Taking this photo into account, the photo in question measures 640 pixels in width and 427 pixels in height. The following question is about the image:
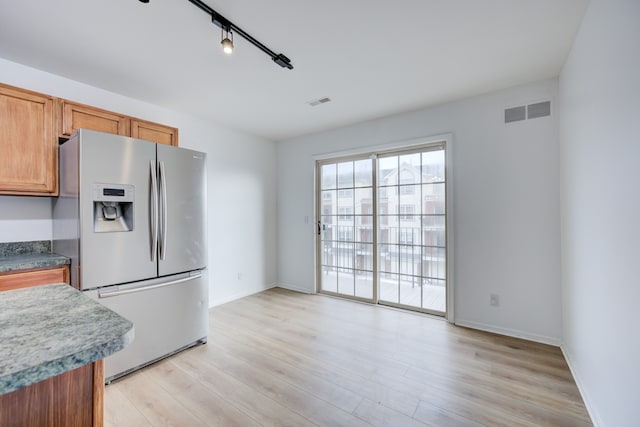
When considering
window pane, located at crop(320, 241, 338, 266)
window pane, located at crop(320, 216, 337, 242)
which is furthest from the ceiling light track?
window pane, located at crop(320, 241, 338, 266)

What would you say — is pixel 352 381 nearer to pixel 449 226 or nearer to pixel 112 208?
pixel 449 226

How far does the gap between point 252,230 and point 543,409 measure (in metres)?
3.80

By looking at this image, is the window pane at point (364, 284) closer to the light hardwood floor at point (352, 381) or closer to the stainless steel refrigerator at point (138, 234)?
the light hardwood floor at point (352, 381)

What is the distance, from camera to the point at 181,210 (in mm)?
2621

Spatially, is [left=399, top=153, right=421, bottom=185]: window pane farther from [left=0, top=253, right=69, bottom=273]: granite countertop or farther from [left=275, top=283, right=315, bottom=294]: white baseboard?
[left=0, top=253, right=69, bottom=273]: granite countertop

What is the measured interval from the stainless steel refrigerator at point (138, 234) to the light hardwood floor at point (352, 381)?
0.98 ft

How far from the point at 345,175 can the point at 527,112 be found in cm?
228

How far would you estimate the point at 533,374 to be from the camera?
2.19m

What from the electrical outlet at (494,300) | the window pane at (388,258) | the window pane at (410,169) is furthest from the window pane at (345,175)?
the electrical outlet at (494,300)

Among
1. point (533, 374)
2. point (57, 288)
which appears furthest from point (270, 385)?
point (533, 374)

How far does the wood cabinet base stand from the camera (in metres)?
0.72

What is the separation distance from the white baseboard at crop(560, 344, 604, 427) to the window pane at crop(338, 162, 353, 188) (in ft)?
9.66

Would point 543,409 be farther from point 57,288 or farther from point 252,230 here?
point 252,230

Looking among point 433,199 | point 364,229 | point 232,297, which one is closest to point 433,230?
point 433,199
